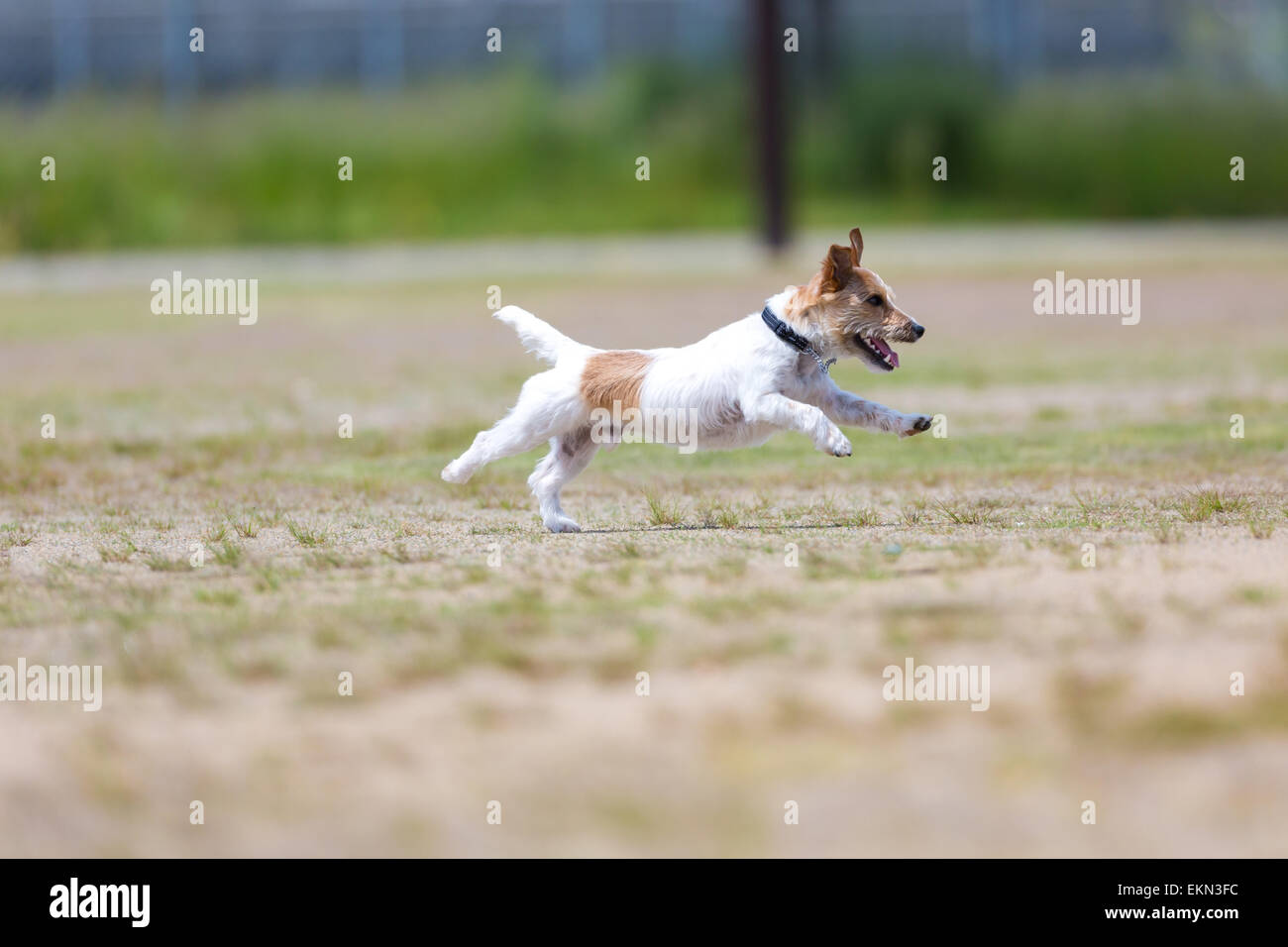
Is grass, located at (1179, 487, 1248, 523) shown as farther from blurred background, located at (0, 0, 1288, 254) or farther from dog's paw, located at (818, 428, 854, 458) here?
blurred background, located at (0, 0, 1288, 254)

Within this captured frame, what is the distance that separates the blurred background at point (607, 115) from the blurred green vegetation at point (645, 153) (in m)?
0.04

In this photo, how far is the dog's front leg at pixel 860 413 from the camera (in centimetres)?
796

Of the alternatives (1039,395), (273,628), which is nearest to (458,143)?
(1039,395)

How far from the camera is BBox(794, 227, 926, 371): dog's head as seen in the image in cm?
796

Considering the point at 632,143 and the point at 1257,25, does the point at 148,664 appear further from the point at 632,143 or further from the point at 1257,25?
the point at 1257,25

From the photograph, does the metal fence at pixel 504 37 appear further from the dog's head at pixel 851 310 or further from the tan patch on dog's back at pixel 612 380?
the tan patch on dog's back at pixel 612 380

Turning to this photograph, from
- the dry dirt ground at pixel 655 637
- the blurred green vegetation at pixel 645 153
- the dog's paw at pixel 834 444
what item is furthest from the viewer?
the blurred green vegetation at pixel 645 153

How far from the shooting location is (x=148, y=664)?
19.3 feet

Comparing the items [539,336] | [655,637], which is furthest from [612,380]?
[655,637]

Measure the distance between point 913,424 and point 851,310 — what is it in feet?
1.73

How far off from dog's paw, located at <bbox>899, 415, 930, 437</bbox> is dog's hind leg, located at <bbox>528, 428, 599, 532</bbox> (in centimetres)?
126

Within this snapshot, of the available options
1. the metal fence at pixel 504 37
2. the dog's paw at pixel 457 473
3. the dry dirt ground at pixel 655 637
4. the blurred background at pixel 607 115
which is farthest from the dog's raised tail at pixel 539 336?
the metal fence at pixel 504 37

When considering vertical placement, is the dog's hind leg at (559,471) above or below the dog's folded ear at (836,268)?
below

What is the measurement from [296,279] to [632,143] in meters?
8.70
